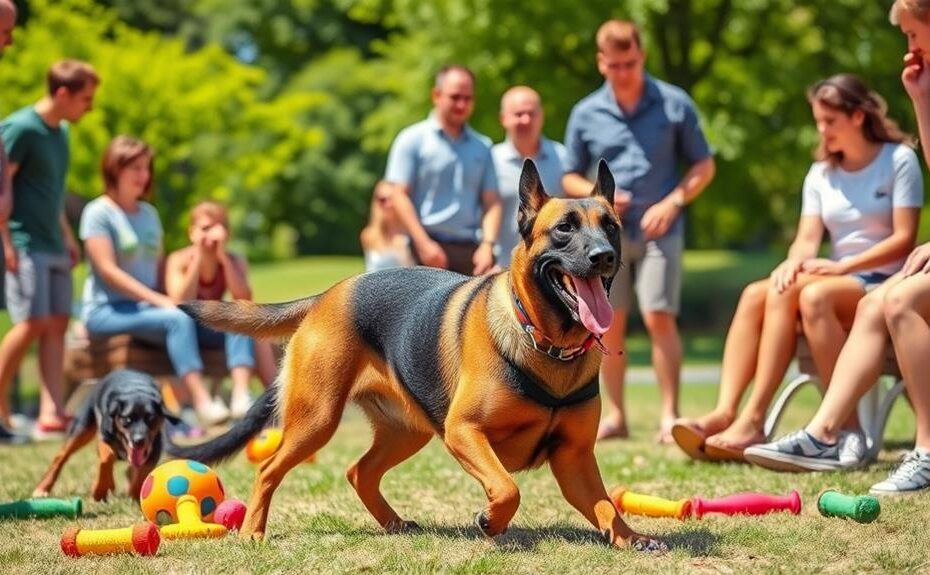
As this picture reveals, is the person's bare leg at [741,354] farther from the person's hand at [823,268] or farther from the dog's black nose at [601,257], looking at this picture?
the dog's black nose at [601,257]

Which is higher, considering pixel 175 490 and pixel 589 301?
pixel 589 301

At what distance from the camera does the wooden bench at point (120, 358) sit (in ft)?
35.7

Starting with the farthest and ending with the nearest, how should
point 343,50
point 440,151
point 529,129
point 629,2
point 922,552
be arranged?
1. point 343,50
2. point 629,2
3. point 529,129
4. point 440,151
5. point 922,552

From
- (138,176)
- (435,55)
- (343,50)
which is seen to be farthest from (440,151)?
(343,50)

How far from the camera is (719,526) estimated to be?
5945 millimetres

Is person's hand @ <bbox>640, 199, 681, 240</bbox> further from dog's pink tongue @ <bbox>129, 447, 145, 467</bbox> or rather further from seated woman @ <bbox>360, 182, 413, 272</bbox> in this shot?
A: dog's pink tongue @ <bbox>129, 447, 145, 467</bbox>

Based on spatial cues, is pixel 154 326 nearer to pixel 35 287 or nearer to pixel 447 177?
pixel 35 287

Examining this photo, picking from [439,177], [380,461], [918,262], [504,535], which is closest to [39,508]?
[380,461]

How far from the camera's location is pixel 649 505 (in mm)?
6332

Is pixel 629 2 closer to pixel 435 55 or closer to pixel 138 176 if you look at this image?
pixel 435 55

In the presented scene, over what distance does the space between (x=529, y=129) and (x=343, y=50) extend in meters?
35.2

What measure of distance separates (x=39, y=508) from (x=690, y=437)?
3.72m

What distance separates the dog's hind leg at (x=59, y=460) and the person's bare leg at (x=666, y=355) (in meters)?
4.08

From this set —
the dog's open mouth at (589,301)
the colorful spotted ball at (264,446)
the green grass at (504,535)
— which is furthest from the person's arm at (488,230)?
the dog's open mouth at (589,301)
